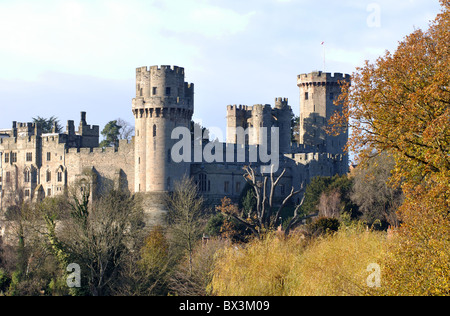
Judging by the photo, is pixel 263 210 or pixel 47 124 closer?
pixel 263 210

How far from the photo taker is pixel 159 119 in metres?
67.5

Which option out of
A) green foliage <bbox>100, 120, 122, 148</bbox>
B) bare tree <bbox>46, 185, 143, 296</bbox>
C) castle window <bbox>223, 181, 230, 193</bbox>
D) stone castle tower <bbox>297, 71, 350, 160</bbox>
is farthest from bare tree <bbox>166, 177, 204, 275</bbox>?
green foliage <bbox>100, 120, 122, 148</bbox>

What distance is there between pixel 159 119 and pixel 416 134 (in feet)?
140

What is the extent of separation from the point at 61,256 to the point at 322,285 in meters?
21.2

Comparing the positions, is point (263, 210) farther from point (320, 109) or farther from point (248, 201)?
point (320, 109)

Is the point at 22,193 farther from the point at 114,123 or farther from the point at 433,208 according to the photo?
the point at 433,208

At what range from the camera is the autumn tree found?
25.3m

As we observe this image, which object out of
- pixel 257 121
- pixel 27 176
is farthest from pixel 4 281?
pixel 257 121

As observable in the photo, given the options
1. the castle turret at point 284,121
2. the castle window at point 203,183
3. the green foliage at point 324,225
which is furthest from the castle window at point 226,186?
the green foliage at point 324,225

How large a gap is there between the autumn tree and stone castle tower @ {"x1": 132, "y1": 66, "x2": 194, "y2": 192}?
38366 millimetres

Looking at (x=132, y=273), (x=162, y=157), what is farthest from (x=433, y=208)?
(x=162, y=157)

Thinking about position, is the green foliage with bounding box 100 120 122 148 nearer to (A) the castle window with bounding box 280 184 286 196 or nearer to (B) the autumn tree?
(A) the castle window with bounding box 280 184 286 196

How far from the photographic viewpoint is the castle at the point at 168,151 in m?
67.6

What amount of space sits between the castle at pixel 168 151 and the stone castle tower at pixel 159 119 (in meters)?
0.09
